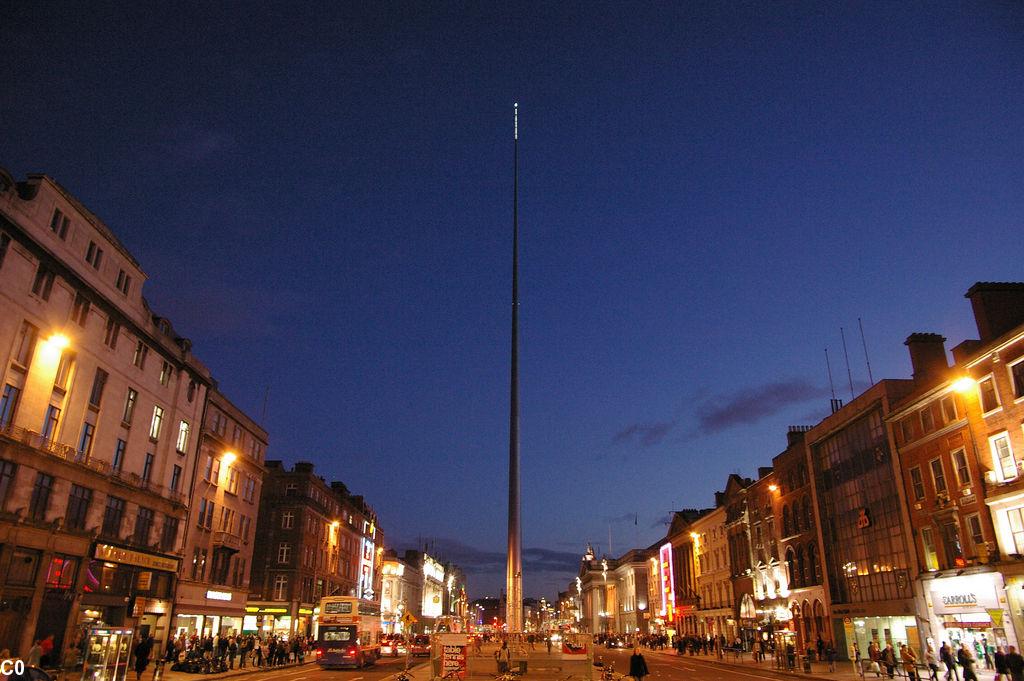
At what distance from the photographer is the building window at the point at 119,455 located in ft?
143

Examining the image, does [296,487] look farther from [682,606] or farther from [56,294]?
[682,606]

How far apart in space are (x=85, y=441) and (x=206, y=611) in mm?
21270

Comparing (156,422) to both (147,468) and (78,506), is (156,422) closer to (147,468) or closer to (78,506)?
(147,468)

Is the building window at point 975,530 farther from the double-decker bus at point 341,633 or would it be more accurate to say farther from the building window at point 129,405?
the building window at point 129,405

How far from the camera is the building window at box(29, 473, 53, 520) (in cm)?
3494

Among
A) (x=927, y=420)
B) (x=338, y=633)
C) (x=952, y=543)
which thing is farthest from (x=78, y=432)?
(x=927, y=420)

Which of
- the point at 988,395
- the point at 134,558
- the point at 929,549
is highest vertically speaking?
the point at 988,395

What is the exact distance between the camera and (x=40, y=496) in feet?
117

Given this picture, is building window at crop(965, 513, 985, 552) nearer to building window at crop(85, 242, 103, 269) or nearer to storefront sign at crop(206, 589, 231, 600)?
building window at crop(85, 242, 103, 269)

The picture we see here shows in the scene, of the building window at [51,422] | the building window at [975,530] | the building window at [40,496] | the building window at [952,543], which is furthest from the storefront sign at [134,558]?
the building window at [975,530]

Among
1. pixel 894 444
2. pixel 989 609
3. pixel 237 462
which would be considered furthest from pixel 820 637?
pixel 237 462

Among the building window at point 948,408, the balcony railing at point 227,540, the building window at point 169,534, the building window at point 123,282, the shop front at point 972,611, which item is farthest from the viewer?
the balcony railing at point 227,540

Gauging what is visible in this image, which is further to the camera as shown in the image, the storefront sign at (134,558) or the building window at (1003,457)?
the storefront sign at (134,558)

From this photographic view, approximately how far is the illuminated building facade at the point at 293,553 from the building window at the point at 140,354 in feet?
121
